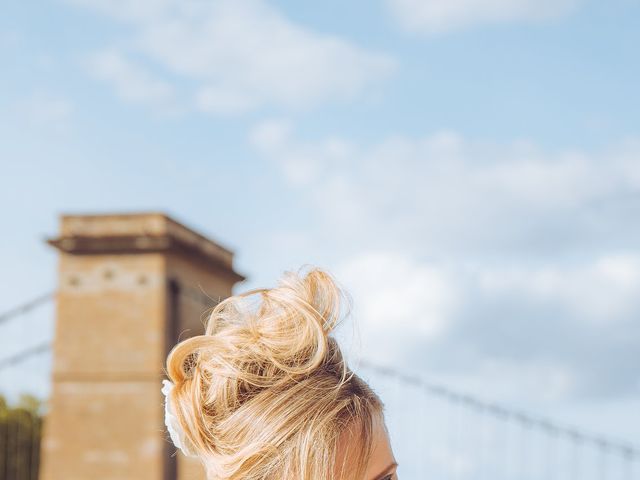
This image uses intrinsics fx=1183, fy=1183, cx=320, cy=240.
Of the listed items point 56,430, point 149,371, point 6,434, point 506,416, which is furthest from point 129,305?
point 6,434

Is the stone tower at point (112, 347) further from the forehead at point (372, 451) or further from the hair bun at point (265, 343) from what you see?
the forehead at point (372, 451)

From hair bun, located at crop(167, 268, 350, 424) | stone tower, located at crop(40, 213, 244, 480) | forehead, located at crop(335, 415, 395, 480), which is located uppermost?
stone tower, located at crop(40, 213, 244, 480)

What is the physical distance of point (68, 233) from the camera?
7.95 meters

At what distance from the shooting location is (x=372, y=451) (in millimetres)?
1241

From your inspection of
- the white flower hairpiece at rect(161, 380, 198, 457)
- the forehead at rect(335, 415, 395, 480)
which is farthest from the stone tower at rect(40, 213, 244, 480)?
the forehead at rect(335, 415, 395, 480)

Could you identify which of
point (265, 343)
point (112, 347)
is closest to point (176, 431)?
point (265, 343)

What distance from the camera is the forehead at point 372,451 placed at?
122 cm

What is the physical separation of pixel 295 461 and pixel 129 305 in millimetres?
6893

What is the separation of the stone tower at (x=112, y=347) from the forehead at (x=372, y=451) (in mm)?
6682

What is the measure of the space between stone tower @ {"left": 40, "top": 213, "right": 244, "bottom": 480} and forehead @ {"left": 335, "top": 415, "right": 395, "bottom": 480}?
21.9 ft

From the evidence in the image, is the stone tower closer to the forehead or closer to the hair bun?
the hair bun

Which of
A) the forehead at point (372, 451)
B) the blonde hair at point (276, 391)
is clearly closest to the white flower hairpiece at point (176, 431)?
the blonde hair at point (276, 391)

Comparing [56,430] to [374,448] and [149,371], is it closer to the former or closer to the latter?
[149,371]

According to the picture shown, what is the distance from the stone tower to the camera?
7.82m
